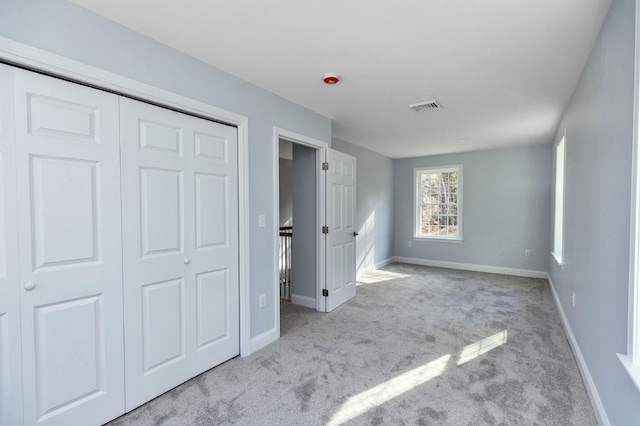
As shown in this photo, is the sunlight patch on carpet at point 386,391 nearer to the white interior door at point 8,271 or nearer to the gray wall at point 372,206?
the white interior door at point 8,271

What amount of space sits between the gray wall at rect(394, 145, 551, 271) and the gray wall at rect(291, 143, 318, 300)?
11.4 feet

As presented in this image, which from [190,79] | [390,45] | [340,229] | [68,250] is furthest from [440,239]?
[68,250]

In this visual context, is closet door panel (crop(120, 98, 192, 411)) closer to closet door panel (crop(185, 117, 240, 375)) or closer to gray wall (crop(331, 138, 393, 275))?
closet door panel (crop(185, 117, 240, 375))

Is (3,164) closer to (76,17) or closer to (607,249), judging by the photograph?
(76,17)

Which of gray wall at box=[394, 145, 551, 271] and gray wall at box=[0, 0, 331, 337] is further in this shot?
Result: gray wall at box=[394, 145, 551, 271]

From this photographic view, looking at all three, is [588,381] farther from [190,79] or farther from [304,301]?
[190,79]

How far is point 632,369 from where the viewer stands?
4.00 feet

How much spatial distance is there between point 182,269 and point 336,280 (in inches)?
82.4

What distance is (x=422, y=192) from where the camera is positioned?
650 centimetres

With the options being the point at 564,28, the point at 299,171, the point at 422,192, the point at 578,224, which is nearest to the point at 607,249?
the point at 578,224

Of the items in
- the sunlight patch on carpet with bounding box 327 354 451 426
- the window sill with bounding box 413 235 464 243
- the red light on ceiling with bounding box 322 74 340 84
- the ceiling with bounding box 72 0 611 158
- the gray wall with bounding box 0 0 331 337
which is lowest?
the sunlight patch on carpet with bounding box 327 354 451 426

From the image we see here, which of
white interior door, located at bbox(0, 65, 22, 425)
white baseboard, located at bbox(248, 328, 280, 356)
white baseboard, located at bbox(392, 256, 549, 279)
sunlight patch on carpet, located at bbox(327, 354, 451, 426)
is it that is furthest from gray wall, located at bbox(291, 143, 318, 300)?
white baseboard, located at bbox(392, 256, 549, 279)

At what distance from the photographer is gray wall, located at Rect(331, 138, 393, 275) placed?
17.5 feet

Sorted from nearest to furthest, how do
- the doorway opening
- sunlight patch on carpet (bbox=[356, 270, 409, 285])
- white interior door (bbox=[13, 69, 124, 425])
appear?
white interior door (bbox=[13, 69, 124, 425]) → the doorway opening → sunlight patch on carpet (bbox=[356, 270, 409, 285])
